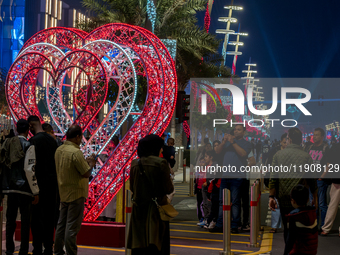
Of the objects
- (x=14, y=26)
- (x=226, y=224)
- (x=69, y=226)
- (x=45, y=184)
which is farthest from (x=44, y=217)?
(x=14, y=26)

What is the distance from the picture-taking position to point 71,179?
6645 millimetres

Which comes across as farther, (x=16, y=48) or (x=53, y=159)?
(x=16, y=48)

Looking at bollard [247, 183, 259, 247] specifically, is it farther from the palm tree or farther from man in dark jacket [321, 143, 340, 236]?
the palm tree

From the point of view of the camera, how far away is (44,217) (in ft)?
23.2

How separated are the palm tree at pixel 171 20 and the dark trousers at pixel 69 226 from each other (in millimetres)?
14296

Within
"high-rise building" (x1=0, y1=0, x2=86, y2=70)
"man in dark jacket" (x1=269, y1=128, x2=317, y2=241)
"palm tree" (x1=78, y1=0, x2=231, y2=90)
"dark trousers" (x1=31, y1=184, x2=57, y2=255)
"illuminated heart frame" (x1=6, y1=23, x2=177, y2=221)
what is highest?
"high-rise building" (x1=0, y1=0, x2=86, y2=70)

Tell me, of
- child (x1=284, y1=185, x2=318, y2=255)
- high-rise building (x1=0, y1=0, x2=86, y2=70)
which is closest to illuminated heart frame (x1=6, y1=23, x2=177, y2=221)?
child (x1=284, y1=185, x2=318, y2=255)

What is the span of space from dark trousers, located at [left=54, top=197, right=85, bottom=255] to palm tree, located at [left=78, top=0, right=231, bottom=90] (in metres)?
14.3

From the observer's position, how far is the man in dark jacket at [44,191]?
700 centimetres

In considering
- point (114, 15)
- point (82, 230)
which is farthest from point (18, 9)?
point (82, 230)

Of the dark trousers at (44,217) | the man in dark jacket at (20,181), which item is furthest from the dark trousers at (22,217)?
the dark trousers at (44,217)

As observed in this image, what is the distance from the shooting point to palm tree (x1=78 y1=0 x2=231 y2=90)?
813 inches

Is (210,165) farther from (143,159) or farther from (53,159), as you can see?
(143,159)

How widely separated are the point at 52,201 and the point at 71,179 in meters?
0.68
